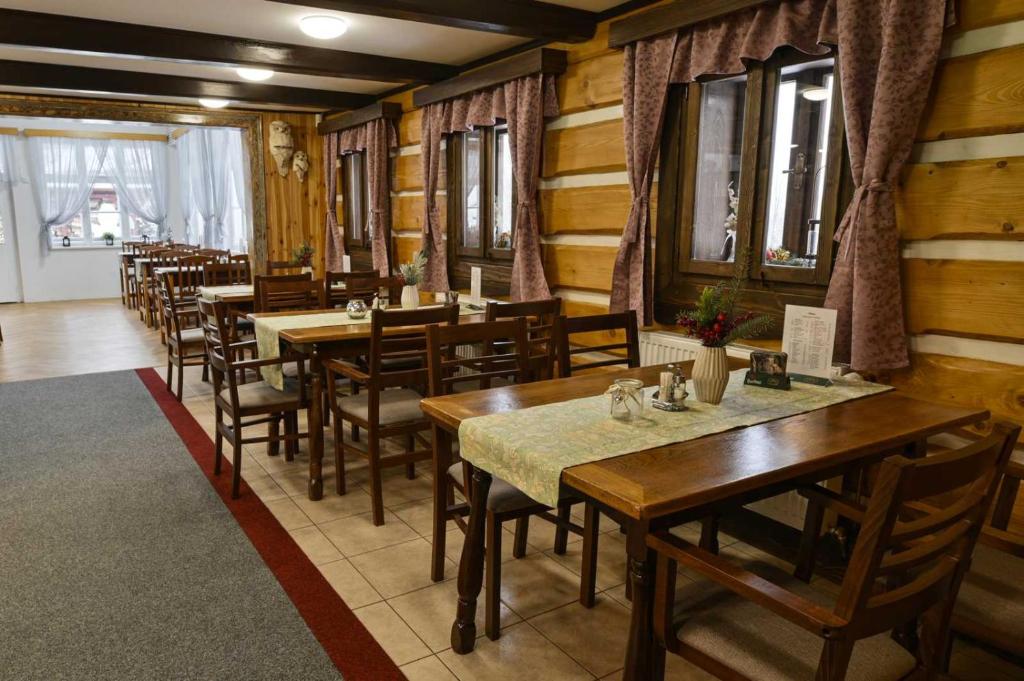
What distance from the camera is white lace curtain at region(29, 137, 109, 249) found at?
9906 mm

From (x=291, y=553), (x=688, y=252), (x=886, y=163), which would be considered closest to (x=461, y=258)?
(x=688, y=252)

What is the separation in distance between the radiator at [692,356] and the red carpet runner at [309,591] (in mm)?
1533

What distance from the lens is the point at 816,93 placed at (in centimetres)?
276

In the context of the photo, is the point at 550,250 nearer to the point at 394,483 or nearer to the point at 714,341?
the point at 394,483

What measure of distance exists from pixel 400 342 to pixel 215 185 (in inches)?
315

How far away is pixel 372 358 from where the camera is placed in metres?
2.82

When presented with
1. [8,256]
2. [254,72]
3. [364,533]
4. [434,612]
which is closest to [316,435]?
[364,533]

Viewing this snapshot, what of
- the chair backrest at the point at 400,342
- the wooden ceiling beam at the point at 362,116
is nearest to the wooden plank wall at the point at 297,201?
the wooden ceiling beam at the point at 362,116

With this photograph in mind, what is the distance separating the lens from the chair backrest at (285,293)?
14.6ft

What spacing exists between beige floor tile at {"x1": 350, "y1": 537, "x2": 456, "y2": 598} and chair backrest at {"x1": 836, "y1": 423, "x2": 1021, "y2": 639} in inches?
62.3

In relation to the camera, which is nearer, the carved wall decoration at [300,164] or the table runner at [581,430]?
the table runner at [581,430]

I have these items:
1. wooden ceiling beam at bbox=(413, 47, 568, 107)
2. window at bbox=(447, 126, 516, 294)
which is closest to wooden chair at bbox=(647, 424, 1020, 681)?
wooden ceiling beam at bbox=(413, 47, 568, 107)

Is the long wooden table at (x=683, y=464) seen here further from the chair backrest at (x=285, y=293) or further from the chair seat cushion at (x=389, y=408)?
the chair backrest at (x=285, y=293)

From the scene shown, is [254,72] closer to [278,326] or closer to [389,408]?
[278,326]
